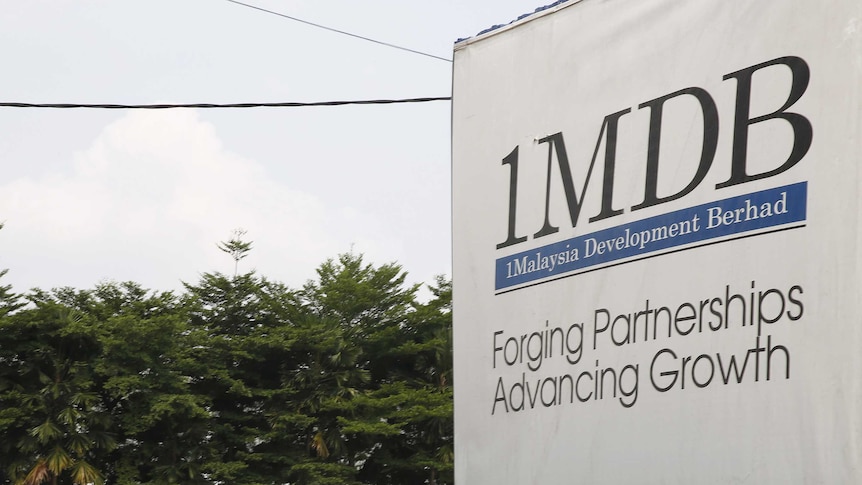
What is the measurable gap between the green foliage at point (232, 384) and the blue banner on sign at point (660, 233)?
567 inches

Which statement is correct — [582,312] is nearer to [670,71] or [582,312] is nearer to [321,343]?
[670,71]

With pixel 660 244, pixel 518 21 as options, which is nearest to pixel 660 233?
pixel 660 244

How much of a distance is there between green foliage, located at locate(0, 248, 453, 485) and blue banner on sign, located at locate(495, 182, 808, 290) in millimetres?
14404

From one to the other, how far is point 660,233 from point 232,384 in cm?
1626

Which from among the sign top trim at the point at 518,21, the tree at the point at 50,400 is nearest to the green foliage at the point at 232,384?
Answer: the tree at the point at 50,400

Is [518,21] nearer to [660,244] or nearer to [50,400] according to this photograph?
[660,244]

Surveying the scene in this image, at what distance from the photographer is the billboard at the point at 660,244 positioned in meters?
3.23

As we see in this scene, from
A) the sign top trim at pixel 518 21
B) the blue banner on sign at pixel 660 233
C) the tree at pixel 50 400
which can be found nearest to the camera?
the blue banner on sign at pixel 660 233

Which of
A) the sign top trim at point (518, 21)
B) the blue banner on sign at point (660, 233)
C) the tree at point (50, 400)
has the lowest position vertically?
the tree at point (50, 400)

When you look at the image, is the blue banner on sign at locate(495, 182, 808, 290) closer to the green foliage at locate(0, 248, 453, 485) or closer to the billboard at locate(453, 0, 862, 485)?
the billboard at locate(453, 0, 862, 485)

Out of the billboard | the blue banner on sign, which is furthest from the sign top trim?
the blue banner on sign

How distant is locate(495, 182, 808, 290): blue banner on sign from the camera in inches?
132

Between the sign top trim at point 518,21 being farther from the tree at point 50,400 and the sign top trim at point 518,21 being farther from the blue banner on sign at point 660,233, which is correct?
the tree at point 50,400

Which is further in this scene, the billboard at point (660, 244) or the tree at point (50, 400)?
the tree at point (50, 400)
